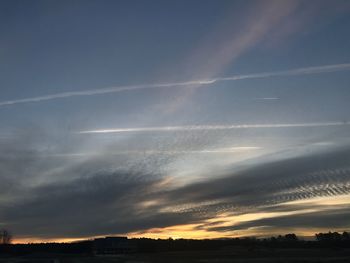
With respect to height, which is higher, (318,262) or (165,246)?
(165,246)

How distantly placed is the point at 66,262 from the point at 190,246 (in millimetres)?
80038

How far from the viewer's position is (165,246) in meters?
154

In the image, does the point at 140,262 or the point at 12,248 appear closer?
the point at 140,262

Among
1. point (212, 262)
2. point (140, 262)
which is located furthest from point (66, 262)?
point (212, 262)

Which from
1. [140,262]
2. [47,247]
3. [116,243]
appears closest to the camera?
[140,262]

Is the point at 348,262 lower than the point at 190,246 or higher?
lower

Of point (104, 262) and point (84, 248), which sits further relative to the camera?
point (84, 248)

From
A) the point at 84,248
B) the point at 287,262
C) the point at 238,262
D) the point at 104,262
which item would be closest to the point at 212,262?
the point at 238,262

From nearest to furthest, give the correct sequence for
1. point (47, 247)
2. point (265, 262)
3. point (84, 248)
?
point (265, 262) < point (84, 248) < point (47, 247)

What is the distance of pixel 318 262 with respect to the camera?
65688mm

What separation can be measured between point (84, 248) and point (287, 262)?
87369 mm

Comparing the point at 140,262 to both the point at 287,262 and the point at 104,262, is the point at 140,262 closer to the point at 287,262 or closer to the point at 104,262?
the point at 104,262

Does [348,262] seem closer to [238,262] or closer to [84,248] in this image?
[238,262]

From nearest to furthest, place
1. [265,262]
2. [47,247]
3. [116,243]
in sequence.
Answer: [265,262], [116,243], [47,247]
